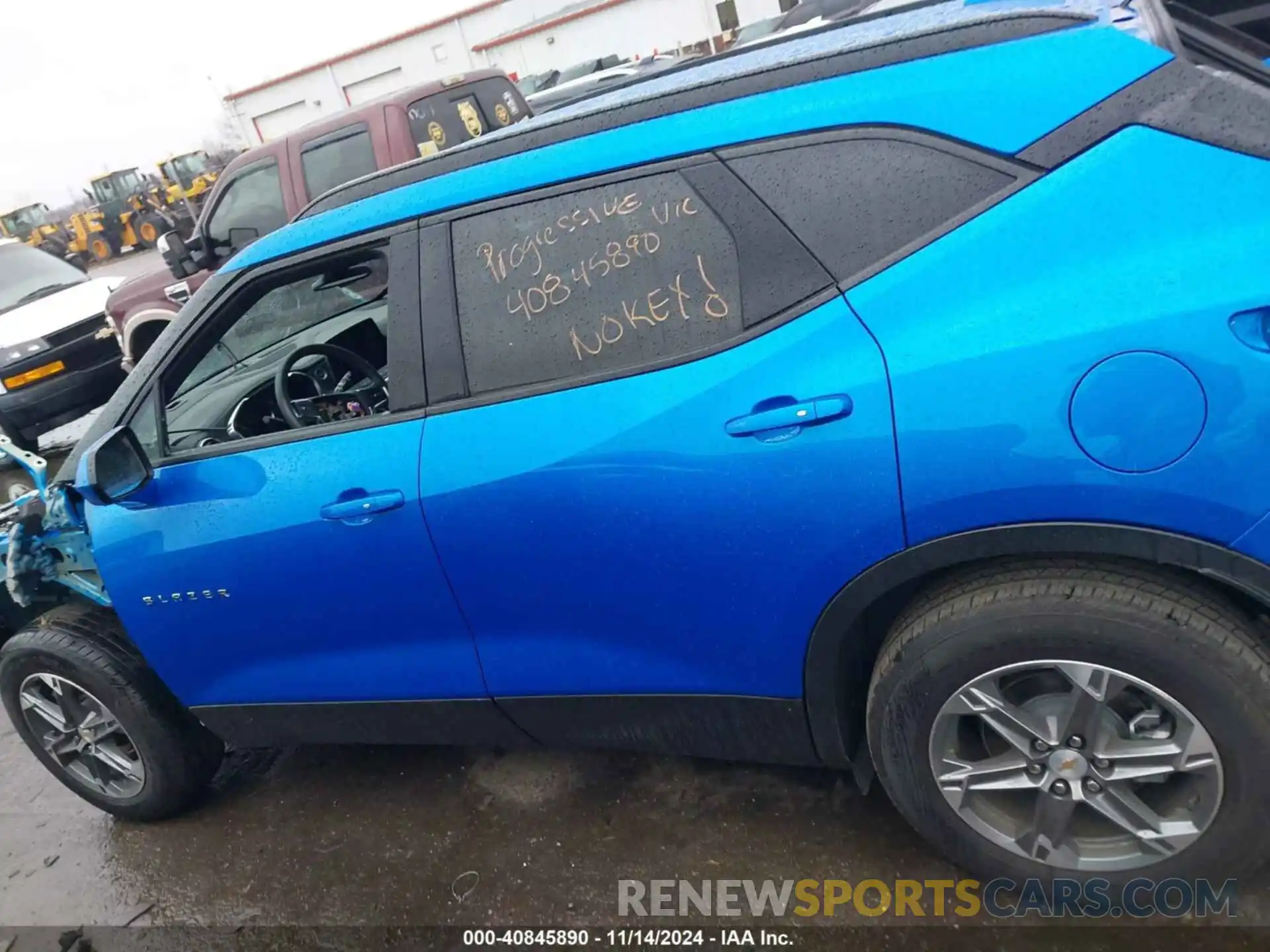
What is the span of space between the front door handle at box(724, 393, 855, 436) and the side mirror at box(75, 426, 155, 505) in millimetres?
1688

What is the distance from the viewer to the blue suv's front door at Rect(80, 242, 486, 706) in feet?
7.32

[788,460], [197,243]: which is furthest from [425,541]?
[197,243]

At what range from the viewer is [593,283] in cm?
203

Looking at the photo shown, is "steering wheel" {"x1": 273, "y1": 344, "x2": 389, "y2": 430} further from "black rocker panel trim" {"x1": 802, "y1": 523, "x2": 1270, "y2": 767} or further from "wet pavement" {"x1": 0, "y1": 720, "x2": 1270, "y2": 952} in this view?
"black rocker panel trim" {"x1": 802, "y1": 523, "x2": 1270, "y2": 767}

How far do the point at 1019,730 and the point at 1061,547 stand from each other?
0.43 meters

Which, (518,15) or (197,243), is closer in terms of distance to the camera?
(197,243)

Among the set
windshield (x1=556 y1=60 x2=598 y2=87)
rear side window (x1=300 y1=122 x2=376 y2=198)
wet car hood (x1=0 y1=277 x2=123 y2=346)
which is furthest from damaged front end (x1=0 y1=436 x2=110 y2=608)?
windshield (x1=556 y1=60 x2=598 y2=87)

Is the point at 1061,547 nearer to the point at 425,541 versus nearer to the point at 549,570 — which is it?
the point at 549,570

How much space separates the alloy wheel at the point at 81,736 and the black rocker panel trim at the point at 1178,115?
3.20 m

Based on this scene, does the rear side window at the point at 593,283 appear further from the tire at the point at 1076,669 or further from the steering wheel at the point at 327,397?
the tire at the point at 1076,669

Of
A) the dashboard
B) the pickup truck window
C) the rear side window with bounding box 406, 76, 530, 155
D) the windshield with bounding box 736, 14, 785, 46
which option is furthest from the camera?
the windshield with bounding box 736, 14, 785, 46

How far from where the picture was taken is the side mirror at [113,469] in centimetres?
236

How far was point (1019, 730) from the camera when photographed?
1.83 metres

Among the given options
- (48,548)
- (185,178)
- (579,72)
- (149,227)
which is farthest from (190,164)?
(48,548)
